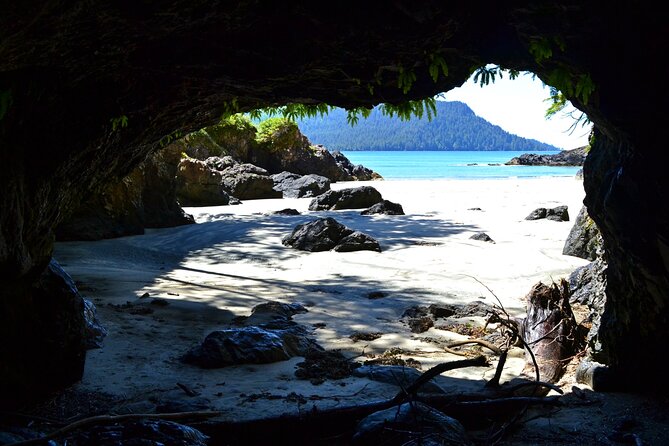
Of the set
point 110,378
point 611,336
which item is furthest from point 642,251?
point 110,378

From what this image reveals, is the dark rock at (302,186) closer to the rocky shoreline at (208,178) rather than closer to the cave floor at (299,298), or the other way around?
the rocky shoreline at (208,178)

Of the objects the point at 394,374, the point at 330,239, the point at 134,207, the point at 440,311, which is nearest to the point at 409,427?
the point at 394,374

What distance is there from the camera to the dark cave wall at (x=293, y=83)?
10.6 feet

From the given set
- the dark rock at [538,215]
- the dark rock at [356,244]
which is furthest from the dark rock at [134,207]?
the dark rock at [538,215]

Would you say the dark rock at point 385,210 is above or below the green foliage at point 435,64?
below

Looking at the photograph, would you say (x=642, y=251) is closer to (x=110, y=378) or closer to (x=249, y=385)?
(x=249, y=385)

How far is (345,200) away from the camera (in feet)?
54.9

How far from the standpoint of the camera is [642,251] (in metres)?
3.99

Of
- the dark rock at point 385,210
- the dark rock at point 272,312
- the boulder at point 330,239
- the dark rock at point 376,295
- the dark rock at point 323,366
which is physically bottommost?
the dark rock at point 323,366

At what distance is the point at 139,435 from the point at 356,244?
7.51 meters

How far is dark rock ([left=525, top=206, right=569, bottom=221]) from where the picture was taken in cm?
1398

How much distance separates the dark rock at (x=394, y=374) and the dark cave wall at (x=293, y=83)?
1413 mm

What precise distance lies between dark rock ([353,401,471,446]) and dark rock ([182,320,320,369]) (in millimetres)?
1512

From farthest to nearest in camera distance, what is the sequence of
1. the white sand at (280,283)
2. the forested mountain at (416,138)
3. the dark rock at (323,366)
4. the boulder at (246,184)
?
the forested mountain at (416,138), the boulder at (246,184), the dark rock at (323,366), the white sand at (280,283)
